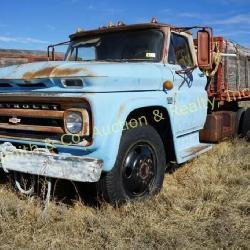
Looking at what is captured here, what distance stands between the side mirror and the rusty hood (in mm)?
858

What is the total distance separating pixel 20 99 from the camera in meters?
4.41

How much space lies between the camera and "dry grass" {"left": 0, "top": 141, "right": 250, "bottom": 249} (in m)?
3.74

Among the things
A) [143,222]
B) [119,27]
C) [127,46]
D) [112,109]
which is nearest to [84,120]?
[112,109]

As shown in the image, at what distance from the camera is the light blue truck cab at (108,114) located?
4.05 meters

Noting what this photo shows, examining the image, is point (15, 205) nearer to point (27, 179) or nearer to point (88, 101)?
point (27, 179)

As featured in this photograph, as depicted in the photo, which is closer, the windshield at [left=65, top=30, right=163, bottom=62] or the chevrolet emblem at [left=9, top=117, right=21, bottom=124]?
the chevrolet emblem at [left=9, top=117, right=21, bottom=124]

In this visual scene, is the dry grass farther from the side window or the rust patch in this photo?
the side window

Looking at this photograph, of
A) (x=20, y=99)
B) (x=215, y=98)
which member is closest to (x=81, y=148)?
(x=20, y=99)

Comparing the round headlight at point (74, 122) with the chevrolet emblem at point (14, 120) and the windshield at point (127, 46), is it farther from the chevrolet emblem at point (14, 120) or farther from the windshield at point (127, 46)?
the windshield at point (127, 46)

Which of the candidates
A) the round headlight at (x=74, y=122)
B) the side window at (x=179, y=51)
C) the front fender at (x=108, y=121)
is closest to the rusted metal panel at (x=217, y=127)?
the side window at (x=179, y=51)

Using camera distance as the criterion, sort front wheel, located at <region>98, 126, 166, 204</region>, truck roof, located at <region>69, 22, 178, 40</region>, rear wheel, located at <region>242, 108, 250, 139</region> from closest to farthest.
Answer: front wheel, located at <region>98, 126, 166, 204</region>
truck roof, located at <region>69, 22, 178, 40</region>
rear wheel, located at <region>242, 108, 250, 139</region>

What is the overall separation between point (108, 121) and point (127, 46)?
1.77 metres

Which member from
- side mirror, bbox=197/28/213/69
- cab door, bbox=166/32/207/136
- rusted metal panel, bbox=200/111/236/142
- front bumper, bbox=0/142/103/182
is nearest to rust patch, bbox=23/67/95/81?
front bumper, bbox=0/142/103/182

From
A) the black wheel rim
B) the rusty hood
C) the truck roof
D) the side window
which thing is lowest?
the black wheel rim
